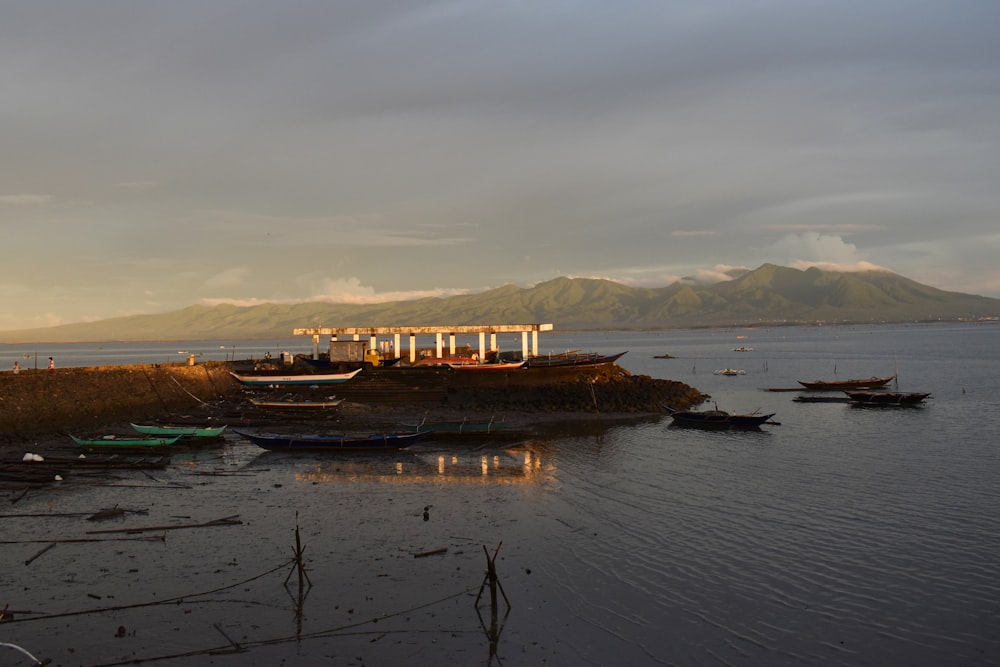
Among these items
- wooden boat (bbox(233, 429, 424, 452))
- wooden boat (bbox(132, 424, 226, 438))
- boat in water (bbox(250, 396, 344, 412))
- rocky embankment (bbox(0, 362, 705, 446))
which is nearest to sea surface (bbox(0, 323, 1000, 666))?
wooden boat (bbox(233, 429, 424, 452))

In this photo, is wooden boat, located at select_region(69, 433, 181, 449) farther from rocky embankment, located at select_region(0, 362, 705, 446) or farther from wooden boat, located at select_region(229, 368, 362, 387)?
wooden boat, located at select_region(229, 368, 362, 387)

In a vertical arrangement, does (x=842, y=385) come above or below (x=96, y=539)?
above

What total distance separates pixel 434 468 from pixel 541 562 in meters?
12.5

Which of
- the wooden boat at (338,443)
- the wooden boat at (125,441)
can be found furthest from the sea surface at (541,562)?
the wooden boat at (125,441)

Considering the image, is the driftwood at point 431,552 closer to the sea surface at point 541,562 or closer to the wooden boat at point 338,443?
the sea surface at point 541,562

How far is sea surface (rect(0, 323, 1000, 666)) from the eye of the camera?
1377cm

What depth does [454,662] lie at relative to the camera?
1310 cm

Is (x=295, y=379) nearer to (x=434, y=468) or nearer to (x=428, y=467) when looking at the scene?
(x=428, y=467)

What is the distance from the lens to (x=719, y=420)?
41969 mm

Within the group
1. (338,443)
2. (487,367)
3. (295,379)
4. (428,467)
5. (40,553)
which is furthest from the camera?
(295,379)

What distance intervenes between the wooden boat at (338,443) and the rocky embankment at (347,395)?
9.11m

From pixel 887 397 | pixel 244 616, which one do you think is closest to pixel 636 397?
pixel 887 397

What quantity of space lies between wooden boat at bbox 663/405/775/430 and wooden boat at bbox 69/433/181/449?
27378mm

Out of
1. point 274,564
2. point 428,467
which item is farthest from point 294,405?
point 274,564
